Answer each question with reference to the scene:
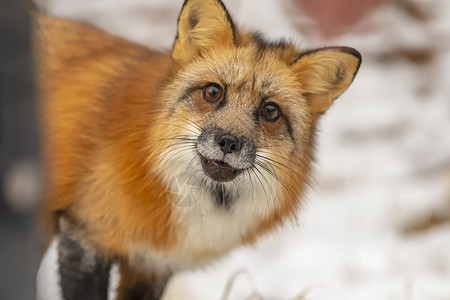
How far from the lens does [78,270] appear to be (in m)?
3.55

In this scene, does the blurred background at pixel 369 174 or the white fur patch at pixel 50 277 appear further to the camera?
the blurred background at pixel 369 174

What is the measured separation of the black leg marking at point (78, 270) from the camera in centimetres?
351

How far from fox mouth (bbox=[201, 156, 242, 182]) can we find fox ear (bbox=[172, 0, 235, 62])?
2.08 feet

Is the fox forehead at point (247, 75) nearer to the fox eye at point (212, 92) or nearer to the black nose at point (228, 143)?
the fox eye at point (212, 92)


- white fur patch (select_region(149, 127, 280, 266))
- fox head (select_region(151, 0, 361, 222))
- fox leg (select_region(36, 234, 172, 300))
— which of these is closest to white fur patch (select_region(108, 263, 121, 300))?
fox leg (select_region(36, 234, 172, 300))

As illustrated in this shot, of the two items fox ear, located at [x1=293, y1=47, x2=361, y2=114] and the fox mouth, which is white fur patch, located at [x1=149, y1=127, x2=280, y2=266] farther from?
fox ear, located at [x1=293, y1=47, x2=361, y2=114]

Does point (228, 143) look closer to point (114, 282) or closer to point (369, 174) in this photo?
point (114, 282)

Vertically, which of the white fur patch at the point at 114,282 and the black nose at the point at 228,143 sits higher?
the black nose at the point at 228,143

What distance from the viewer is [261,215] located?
130 inches

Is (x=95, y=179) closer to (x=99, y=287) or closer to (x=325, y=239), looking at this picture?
(x=99, y=287)

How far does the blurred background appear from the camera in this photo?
666 cm

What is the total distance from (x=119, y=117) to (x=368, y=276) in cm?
450

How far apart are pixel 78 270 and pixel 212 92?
147cm

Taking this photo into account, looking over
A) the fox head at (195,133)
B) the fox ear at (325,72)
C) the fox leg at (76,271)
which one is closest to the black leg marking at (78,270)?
the fox leg at (76,271)
